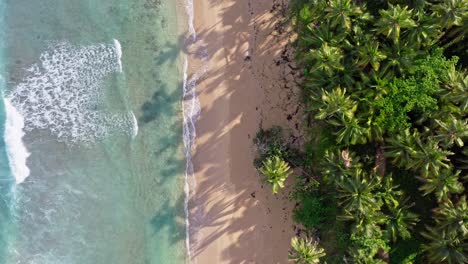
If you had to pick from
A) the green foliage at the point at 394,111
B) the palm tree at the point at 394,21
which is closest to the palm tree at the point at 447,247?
the green foliage at the point at 394,111

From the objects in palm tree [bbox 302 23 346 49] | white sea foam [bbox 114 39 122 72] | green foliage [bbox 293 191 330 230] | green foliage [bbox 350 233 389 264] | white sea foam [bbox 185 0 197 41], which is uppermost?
white sea foam [bbox 114 39 122 72]

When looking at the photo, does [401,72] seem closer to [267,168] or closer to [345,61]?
[345,61]

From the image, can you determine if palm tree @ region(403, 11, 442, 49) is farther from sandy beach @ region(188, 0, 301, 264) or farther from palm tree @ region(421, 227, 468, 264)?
palm tree @ region(421, 227, 468, 264)

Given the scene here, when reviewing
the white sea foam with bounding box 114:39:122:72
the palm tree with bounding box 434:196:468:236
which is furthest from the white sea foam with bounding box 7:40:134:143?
the palm tree with bounding box 434:196:468:236

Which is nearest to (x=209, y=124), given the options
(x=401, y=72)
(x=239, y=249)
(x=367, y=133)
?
(x=239, y=249)

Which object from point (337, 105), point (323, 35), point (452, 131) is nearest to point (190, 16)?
point (323, 35)

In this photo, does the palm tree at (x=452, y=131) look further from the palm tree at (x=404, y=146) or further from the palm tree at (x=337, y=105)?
the palm tree at (x=337, y=105)
